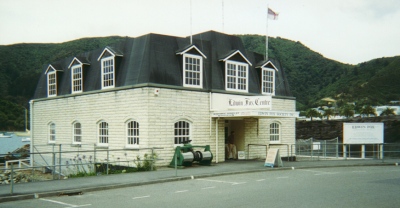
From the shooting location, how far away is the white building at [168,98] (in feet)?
64.9

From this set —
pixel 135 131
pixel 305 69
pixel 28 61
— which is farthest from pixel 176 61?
pixel 28 61

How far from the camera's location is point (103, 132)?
22.5 metres

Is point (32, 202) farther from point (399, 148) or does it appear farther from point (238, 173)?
point (399, 148)

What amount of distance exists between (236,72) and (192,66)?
346 cm

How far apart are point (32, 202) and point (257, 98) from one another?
1299 centimetres

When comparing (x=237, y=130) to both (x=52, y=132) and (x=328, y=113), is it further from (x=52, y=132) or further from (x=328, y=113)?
(x=328, y=113)

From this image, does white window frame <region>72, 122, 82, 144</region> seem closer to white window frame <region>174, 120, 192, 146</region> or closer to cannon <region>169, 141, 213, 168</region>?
white window frame <region>174, 120, 192, 146</region>

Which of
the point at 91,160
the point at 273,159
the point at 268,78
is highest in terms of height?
the point at 268,78

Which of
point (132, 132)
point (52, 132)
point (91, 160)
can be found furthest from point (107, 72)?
point (52, 132)

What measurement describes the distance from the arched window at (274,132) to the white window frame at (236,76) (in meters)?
3.68

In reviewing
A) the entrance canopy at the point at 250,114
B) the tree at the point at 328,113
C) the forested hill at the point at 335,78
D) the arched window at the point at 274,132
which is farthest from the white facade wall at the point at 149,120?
the forested hill at the point at 335,78

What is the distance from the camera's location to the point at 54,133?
27.0 m

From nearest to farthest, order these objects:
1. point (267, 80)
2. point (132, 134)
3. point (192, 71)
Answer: point (132, 134), point (192, 71), point (267, 80)

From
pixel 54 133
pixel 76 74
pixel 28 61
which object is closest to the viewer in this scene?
pixel 76 74
